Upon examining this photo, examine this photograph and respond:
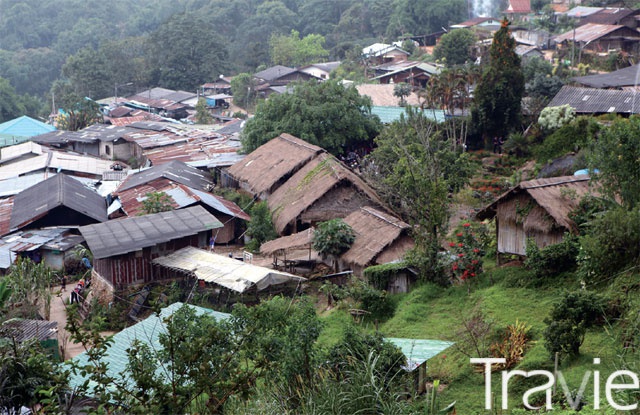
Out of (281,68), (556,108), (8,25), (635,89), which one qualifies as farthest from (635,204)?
(8,25)

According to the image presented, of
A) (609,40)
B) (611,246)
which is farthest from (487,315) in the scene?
(609,40)

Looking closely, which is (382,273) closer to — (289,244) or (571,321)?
(289,244)

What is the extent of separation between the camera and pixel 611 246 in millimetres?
11164

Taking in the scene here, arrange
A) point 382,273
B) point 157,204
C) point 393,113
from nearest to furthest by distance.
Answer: point 382,273 → point 157,204 → point 393,113

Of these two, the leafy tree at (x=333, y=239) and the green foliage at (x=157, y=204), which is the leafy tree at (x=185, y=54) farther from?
the leafy tree at (x=333, y=239)

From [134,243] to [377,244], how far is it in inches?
221

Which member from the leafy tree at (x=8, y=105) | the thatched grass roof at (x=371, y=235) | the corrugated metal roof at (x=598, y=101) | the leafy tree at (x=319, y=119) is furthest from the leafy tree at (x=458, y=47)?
the thatched grass roof at (x=371, y=235)

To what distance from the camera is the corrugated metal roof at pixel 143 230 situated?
666 inches

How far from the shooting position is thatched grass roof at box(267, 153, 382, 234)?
2022 centimetres

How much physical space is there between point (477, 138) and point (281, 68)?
2931 cm

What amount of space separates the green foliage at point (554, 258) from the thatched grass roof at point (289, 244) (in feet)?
A: 19.8

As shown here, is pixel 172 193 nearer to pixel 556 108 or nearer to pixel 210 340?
pixel 556 108

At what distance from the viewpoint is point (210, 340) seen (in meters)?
7.83

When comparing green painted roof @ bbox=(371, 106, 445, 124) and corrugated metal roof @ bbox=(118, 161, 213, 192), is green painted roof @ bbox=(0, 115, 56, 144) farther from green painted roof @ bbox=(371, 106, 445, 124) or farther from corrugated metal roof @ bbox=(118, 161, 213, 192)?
green painted roof @ bbox=(371, 106, 445, 124)
